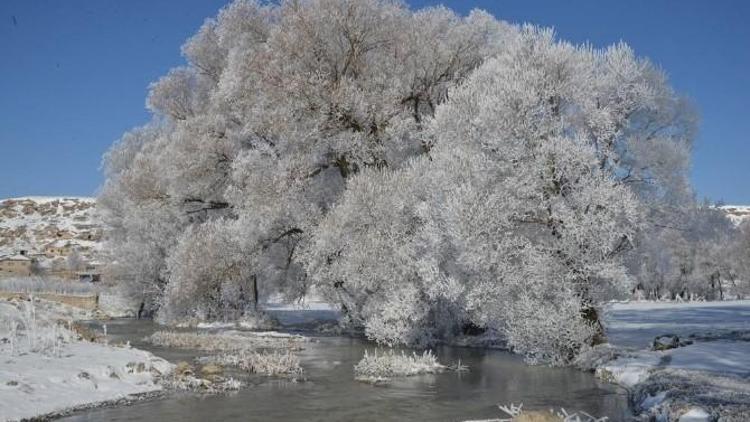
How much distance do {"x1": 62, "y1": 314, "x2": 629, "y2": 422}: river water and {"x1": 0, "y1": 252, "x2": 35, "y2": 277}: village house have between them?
231 feet

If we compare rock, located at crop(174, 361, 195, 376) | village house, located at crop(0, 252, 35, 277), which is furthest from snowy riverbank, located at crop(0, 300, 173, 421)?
village house, located at crop(0, 252, 35, 277)

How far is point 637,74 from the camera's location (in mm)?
21562

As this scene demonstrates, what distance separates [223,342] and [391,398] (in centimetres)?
1232

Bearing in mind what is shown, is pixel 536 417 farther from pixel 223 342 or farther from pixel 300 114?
pixel 300 114

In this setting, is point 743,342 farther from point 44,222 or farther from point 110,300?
point 44,222

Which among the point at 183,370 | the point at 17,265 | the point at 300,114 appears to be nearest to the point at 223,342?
the point at 183,370

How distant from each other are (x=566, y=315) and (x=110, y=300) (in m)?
44.2

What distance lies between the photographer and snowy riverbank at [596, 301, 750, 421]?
11.0 m

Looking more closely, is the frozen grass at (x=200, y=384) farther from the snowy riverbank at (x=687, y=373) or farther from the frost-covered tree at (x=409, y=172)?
the snowy riverbank at (x=687, y=373)

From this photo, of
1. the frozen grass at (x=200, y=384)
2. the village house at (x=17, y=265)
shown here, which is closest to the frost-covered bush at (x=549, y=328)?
the frozen grass at (x=200, y=384)

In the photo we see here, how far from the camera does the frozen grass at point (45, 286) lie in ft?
178

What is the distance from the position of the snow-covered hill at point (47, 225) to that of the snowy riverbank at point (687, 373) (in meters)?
92.6

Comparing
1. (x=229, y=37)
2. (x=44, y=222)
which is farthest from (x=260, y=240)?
(x=44, y=222)

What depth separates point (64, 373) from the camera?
1439 cm
